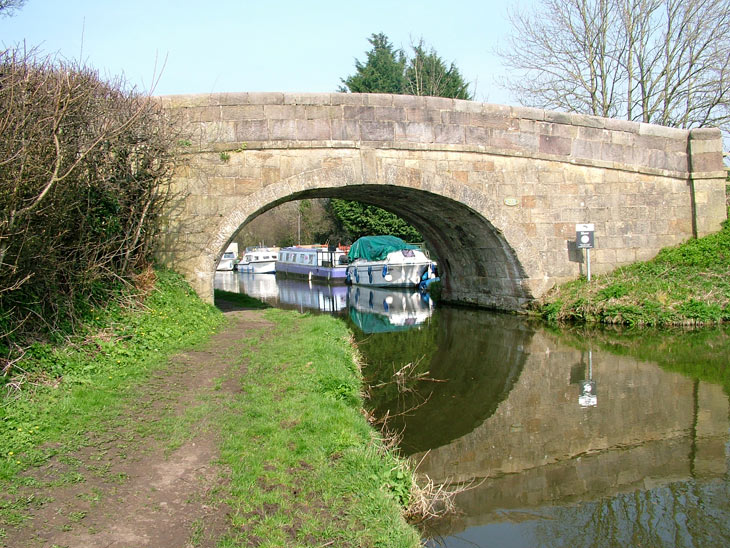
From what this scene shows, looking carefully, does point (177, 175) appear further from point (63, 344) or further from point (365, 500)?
point (365, 500)

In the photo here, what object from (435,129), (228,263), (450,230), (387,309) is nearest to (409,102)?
(435,129)

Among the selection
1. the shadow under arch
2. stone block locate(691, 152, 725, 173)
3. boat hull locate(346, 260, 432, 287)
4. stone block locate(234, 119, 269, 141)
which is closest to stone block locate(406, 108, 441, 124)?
the shadow under arch

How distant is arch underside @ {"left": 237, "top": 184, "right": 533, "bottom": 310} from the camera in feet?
34.8

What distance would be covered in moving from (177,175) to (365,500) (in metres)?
7.13

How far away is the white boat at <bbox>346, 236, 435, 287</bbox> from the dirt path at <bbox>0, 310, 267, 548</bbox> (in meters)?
15.5

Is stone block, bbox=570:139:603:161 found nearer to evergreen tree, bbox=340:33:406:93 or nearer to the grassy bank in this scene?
the grassy bank

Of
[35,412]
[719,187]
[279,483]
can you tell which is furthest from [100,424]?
[719,187]

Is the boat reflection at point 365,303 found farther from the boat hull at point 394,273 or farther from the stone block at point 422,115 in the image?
the stone block at point 422,115

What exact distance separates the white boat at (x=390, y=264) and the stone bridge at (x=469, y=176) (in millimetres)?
7121

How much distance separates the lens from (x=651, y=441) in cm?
495

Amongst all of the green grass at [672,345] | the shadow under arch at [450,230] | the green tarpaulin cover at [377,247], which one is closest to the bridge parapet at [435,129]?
the shadow under arch at [450,230]

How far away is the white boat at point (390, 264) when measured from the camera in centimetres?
1986

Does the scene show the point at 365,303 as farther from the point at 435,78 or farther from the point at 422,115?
the point at 435,78

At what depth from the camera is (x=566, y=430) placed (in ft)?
17.3
